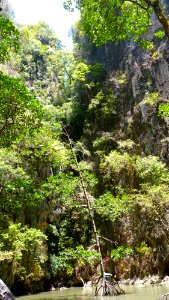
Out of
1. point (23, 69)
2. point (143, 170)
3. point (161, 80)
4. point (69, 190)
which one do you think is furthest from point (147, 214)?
point (23, 69)

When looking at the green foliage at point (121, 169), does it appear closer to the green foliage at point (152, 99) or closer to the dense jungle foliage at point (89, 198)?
the dense jungle foliage at point (89, 198)

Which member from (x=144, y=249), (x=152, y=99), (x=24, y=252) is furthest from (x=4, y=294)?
(x=152, y=99)

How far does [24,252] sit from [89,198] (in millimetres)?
4324

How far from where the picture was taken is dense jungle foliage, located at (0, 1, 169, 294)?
13.6m

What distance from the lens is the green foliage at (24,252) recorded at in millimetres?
14008

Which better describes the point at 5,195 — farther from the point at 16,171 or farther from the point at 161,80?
the point at 161,80

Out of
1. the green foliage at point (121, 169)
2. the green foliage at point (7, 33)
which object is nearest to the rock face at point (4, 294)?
the green foliage at point (7, 33)

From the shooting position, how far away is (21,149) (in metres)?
16.6

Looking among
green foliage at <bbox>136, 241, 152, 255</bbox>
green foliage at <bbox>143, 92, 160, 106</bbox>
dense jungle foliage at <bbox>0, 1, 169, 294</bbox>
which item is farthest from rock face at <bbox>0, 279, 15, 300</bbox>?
green foliage at <bbox>143, 92, 160, 106</bbox>

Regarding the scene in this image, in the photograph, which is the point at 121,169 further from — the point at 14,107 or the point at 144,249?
the point at 14,107

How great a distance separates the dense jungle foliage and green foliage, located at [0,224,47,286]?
44mm

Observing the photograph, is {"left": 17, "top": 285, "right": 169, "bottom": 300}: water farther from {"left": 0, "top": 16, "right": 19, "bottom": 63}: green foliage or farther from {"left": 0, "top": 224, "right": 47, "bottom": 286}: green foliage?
{"left": 0, "top": 16, "right": 19, "bottom": 63}: green foliage

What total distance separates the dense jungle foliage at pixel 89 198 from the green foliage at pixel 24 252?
0.14ft

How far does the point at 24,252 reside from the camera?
16141 millimetres
